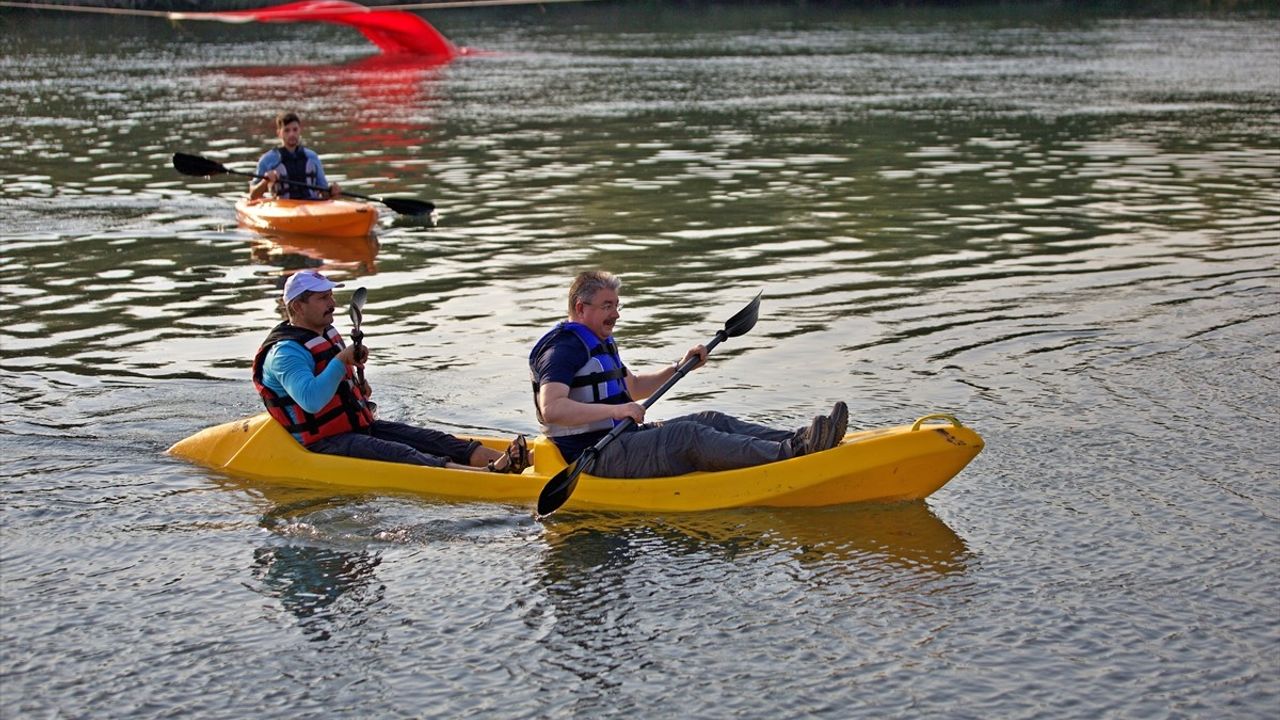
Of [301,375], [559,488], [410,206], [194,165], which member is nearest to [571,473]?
[559,488]

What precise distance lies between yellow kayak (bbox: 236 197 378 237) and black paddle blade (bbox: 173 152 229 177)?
108 cm

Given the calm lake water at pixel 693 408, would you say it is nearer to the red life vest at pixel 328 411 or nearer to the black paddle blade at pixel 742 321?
the red life vest at pixel 328 411

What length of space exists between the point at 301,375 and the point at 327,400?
168 mm

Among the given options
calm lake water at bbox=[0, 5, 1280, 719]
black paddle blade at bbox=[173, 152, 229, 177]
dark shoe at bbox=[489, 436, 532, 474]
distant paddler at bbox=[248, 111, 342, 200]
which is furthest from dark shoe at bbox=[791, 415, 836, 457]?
black paddle blade at bbox=[173, 152, 229, 177]

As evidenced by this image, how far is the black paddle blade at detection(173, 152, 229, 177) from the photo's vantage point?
16609 millimetres

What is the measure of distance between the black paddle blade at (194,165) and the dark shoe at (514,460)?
31.9ft

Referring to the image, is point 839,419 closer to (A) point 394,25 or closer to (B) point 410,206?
(B) point 410,206

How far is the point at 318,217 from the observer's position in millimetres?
15398

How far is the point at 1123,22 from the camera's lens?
49188 millimetres

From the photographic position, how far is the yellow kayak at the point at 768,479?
7.20 meters

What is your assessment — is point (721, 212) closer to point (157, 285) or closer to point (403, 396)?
point (157, 285)

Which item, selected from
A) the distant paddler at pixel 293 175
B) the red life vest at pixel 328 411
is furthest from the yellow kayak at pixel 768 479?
the distant paddler at pixel 293 175

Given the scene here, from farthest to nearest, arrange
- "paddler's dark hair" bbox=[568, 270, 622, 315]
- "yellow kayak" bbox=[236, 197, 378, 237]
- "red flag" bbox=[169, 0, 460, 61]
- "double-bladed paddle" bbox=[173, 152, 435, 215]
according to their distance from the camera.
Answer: "red flag" bbox=[169, 0, 460, 61] < "double-bladed paddle" bbox=[173, 152, 435, 215] < "yellow kayak" bbox=[236, 197, 378, 237] < "paddler's dark hair" bbox=[568, 270, 622, 315]

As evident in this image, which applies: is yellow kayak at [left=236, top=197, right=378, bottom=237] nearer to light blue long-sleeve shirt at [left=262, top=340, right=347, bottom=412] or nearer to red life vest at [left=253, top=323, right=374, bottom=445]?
red life vest at [left=253, top=323, right=374, bottom=445]
